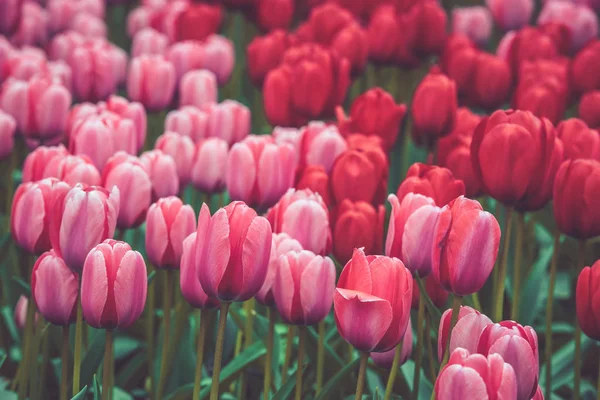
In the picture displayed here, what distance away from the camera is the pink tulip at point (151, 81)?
2.00 metres

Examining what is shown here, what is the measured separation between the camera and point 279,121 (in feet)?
6.37

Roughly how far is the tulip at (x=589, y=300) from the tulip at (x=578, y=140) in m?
0.38

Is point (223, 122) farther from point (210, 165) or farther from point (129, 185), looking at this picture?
point (129, 185)

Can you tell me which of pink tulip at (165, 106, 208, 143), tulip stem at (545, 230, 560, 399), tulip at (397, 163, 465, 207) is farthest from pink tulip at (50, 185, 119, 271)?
tulip stem at (545, 230, 560, 399)

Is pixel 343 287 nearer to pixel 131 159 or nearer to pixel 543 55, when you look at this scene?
pixel 131 159

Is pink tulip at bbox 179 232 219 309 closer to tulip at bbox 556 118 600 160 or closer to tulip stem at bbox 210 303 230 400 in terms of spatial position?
tulip stem at bbox 210 303 230 400

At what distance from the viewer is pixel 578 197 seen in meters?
1.29

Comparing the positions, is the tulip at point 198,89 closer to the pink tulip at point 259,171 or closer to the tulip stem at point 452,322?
the pink tulip at point 259,171

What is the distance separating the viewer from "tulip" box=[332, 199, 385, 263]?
127 centimetres

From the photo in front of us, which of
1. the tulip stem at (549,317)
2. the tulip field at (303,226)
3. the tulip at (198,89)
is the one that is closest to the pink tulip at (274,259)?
the tulip field at (303,226)

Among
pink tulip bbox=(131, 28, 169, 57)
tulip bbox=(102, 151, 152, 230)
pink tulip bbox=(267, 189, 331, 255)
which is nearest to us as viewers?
pink tulip bbox=(267, 189, 331, 255)

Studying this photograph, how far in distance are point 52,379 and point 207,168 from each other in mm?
469

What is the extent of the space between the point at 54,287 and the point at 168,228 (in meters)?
0.20

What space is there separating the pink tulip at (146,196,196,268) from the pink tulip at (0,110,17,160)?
23.9 inches
